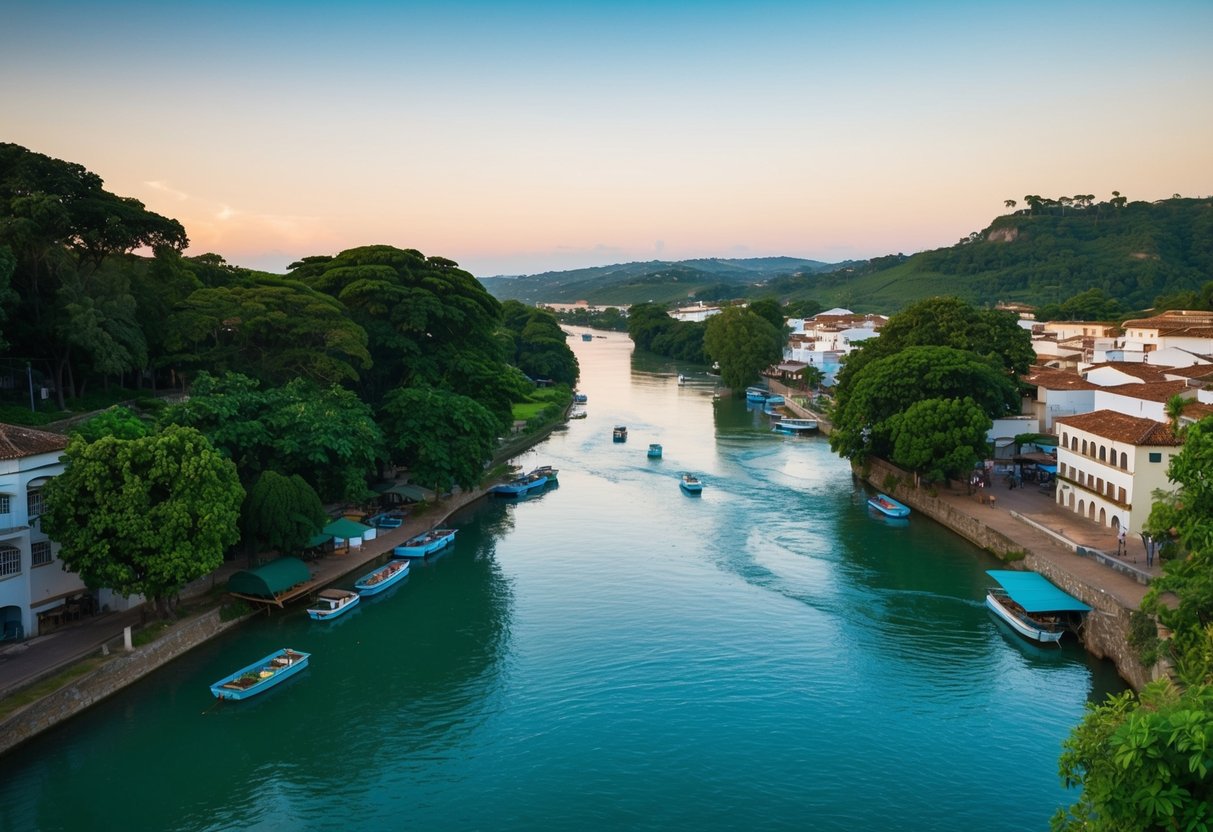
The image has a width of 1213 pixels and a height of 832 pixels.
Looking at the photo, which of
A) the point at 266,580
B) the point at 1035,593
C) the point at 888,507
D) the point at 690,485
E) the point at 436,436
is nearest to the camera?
the point at 1035,593

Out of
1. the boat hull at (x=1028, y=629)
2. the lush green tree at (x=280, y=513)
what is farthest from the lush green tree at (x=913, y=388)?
the lush green tree at (x=280, y=513)

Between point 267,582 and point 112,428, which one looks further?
point 267,582

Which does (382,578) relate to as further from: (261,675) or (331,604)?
(261,675)

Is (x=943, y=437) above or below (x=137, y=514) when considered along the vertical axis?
below

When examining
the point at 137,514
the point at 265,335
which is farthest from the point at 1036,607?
the point at 265,335

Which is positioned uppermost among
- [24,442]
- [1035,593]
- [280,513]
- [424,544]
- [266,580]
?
[24,442]

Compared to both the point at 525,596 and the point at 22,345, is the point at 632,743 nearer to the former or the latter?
the point at 525,596

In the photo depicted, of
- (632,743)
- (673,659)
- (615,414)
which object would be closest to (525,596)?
(673,659)
